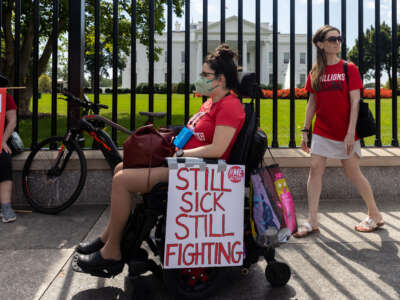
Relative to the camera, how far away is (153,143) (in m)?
2.45

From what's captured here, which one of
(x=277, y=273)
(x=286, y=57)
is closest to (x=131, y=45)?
(x=277, y=273)

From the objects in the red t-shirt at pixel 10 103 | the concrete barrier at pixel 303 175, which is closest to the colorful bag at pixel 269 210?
the concrete barrier at pixel 303 175

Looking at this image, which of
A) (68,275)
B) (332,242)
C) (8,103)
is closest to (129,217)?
(68,275)

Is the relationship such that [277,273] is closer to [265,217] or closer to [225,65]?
[265,217]

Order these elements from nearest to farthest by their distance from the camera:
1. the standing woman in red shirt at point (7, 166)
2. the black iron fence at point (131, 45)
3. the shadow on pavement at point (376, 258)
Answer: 1. the shadow on pavement at point (376, 258)
2. the standing woman in red shirt at point (7, 166)
3. the black iron fence at point (131, 45)

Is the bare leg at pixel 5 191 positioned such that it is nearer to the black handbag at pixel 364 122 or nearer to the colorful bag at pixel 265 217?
the colorful bag at pixel 265 217

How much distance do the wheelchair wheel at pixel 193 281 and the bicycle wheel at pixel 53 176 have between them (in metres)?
2.17

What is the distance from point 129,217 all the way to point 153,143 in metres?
0.48

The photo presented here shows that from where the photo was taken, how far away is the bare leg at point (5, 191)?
165 inches

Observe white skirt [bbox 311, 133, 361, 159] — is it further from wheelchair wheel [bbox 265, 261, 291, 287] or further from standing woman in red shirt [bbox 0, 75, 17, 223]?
standing woman in red shirt [bbox 0, 75, 17, 223]

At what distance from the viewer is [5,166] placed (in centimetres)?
425

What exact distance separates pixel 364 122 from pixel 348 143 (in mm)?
246

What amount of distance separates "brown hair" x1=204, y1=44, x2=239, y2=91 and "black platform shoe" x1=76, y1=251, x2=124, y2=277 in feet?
4.26

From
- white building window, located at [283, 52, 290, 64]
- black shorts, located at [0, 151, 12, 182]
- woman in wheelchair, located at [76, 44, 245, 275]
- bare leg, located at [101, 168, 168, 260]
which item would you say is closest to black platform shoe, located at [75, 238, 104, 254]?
woman in wheelchair, located at [76, 44, 245, 275]
